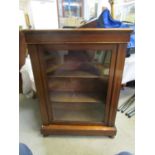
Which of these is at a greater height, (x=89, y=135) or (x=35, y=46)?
(x=35, y=46)

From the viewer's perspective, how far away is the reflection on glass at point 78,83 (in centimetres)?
122

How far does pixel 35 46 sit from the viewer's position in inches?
44.2

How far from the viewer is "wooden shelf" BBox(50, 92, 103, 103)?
1.48 meters

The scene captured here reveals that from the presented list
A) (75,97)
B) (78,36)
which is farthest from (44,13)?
(75,97)

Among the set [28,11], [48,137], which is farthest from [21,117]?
[28,11]

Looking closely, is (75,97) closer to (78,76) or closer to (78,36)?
(78,76)

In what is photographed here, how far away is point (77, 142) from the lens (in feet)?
4.99

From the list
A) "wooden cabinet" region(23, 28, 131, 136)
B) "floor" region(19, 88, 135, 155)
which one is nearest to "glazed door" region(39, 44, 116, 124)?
"wooden cabinet" region(23, 28, 131, 136)

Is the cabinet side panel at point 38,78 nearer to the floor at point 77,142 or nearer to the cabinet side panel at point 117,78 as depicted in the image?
the floor at point 77,142

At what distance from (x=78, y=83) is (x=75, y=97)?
15cm

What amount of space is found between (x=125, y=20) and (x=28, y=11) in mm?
1065

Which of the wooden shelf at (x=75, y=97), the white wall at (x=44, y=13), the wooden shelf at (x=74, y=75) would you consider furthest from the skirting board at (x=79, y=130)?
the white wall at (x=44, y=13)

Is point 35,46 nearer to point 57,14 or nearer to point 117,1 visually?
point 57,14
